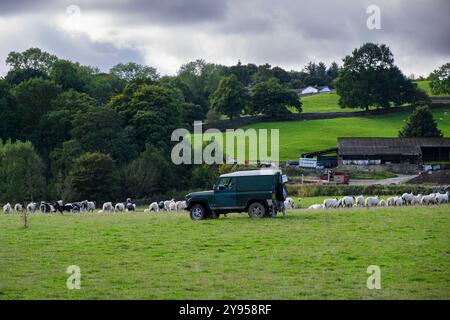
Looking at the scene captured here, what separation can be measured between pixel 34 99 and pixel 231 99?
4318 cm

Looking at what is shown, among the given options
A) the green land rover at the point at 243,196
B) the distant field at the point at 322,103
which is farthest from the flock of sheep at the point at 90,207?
the distant field at the point at 322,103

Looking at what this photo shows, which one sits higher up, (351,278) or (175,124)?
(175,124)

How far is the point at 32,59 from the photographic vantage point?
377 ft

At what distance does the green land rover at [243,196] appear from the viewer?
34906mm

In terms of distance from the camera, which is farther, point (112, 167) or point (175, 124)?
point (175, 124)

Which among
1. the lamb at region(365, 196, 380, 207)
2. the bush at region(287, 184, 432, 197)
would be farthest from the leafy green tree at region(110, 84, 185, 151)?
the lamb at region(365, 196, 380, 207)

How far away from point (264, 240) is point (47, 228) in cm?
1141

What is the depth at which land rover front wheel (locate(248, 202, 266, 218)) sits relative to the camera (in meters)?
35.4

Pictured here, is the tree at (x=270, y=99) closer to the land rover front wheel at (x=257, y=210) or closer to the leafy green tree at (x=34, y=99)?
the leafy green tree at (x=34, y=99)

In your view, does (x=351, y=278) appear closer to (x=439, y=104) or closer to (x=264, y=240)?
(x=264, y=240)

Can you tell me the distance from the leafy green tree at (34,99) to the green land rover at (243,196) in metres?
57.0

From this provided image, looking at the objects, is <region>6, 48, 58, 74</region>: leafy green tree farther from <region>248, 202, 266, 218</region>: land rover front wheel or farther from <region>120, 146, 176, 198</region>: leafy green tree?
<region>248, 202, 266, 218</region>: land rover front wheel
